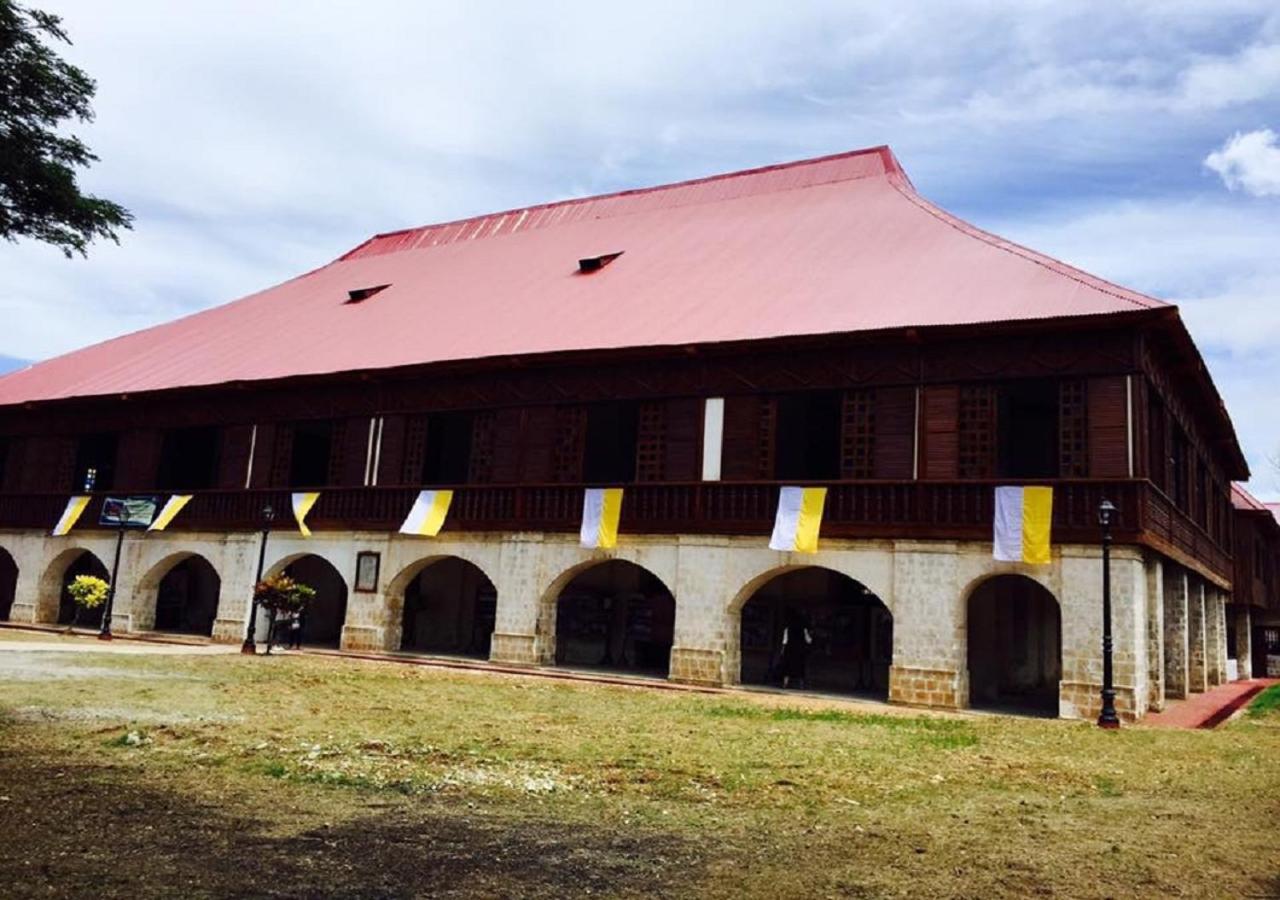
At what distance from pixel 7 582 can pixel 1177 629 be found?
1222 inches

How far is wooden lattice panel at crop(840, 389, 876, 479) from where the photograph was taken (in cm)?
1769

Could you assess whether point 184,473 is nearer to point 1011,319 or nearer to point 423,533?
point 423,533

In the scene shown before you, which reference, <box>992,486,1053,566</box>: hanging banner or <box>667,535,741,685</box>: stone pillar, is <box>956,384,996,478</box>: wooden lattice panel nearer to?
<box>992,486,1053,566</box>: hanging banner

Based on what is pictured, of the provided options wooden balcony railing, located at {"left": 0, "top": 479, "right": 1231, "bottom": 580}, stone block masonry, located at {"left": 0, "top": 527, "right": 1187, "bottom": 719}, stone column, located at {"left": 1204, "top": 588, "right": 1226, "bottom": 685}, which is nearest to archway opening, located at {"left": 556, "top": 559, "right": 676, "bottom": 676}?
stone block masonry, located at {"left": 0, "top": 527, "right": 1187, "bottom": 719}

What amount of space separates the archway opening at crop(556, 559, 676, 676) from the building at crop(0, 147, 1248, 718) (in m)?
0.07

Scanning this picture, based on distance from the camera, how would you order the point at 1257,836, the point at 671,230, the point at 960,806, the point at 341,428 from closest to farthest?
1. the point at 1257,836
2. the point at 960,806
3. the point at 341,428
4. the point at 671,230

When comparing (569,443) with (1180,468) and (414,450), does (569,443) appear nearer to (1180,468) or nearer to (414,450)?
(414,450)

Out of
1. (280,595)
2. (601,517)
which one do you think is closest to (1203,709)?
(601,517)

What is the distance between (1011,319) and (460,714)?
33.6 feet

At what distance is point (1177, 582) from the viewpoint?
20.7 m

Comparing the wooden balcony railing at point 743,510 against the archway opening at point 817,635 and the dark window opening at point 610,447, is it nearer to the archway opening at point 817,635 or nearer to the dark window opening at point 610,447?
the archway opening at point 817,635

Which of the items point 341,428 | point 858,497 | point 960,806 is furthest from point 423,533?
point 960,806

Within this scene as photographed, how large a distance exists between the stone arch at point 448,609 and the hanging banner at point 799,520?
8720 millimetres

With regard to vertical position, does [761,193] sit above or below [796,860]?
above
